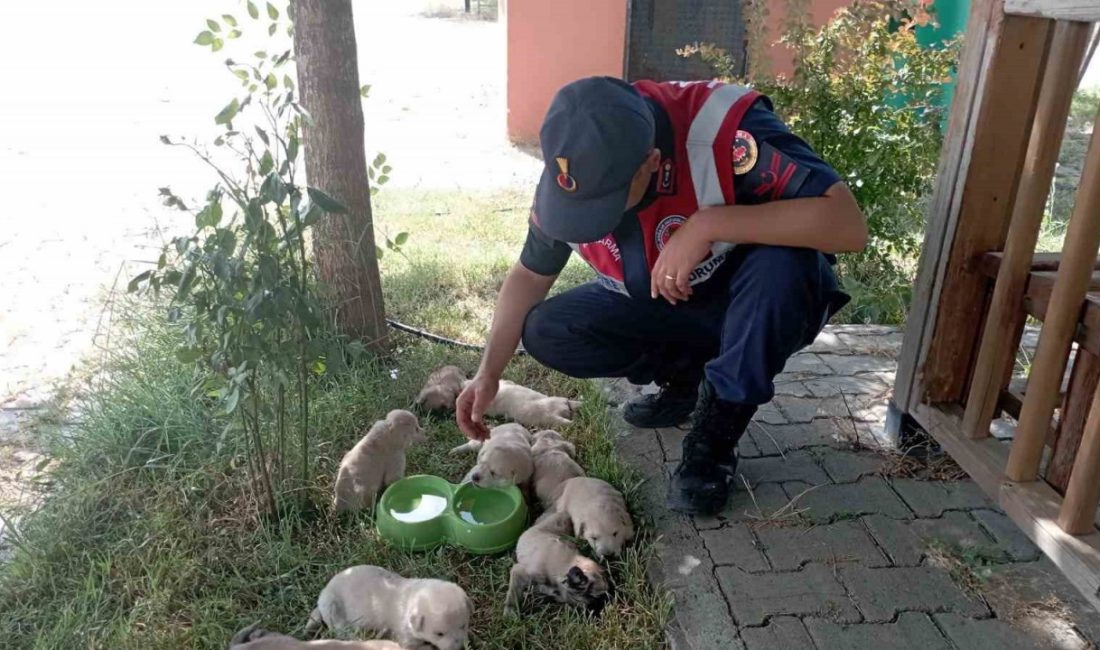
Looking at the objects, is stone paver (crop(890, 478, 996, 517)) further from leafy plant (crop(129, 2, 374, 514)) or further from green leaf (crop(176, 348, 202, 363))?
green leaf (crop(176, 348, 202, 363))

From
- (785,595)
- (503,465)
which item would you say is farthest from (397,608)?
(785,595)

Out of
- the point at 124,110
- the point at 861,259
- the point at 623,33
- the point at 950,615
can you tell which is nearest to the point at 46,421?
the point at 950,615

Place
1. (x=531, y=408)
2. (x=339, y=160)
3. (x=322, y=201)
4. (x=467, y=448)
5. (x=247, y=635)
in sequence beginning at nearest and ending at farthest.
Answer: (x=247, y=635) → (x=322, y=201) → (x=467, y=448) → (x=531, y=408) → (x=339, y=160)

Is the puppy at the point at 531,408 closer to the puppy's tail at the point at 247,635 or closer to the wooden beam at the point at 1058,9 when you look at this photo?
the puppy's tail at the point at 247,635

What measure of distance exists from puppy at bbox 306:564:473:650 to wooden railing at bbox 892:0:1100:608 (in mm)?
1415

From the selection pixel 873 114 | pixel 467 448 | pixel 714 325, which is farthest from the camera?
pixel 873 114

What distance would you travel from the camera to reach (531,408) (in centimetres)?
312

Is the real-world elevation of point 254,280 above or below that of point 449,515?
above

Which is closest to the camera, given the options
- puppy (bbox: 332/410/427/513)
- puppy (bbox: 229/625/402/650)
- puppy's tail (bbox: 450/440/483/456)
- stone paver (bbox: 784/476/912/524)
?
puppy (bbox: 229/625/402/650)

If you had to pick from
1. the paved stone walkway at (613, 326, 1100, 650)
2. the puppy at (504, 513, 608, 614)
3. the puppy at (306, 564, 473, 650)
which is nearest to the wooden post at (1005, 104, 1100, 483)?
the paved stone walkway at (613, 326, 1100, 650)

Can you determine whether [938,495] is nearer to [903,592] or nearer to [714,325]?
[903,592]

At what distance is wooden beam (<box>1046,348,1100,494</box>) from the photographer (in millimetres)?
2285

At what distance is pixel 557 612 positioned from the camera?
225 cm

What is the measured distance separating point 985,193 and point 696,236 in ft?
3.07
